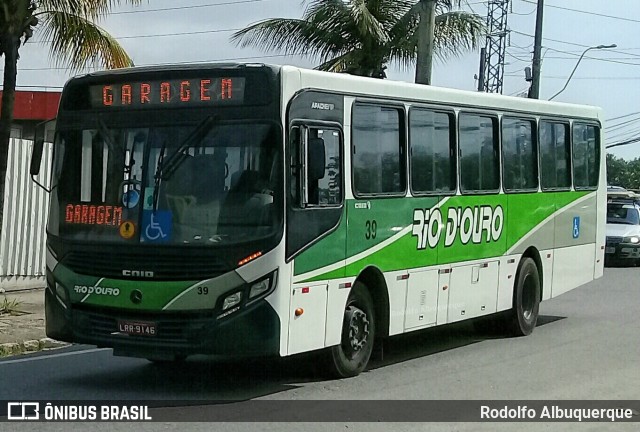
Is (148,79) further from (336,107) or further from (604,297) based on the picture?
(604,297)

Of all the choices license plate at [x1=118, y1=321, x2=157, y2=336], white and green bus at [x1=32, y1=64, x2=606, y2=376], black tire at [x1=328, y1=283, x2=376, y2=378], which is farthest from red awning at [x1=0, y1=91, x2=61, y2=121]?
license plate at [x1=118, y1=321, x2=157, y2=336]

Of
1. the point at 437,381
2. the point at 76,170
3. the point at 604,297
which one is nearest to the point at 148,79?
the point at 76,170

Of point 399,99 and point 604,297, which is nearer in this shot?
point 399,99

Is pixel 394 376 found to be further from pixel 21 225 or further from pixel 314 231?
pixel 21 225

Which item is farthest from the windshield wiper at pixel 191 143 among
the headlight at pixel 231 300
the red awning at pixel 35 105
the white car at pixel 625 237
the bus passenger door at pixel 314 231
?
the red awning at pixel 35 105

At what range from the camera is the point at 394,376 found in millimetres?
11609

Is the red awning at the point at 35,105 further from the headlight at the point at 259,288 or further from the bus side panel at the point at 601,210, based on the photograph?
the headlight at the point at 259,288

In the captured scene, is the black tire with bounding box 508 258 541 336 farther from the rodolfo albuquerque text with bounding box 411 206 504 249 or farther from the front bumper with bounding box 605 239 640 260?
the front bumper with bounding box 605 239 640 260

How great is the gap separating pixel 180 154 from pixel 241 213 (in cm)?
81

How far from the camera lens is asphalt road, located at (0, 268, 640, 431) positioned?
10227 mm

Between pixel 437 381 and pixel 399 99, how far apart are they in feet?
10.1

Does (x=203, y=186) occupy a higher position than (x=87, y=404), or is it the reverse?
(x=203, y=186)

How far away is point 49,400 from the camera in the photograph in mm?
9820

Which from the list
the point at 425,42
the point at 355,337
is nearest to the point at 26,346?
the point at 355,337
